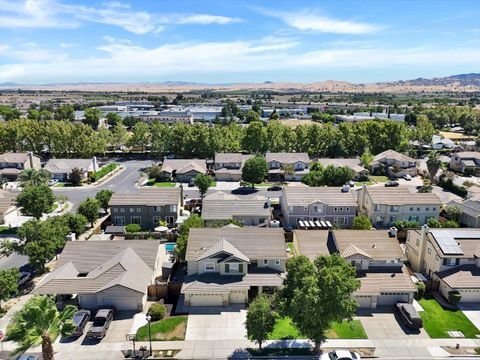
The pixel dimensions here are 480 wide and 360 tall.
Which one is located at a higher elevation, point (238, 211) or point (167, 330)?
point (238, 211)

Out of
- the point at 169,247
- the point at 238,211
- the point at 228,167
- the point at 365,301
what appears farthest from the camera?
the point at 228,167

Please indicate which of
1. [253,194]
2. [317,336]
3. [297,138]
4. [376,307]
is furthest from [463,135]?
[317,336]

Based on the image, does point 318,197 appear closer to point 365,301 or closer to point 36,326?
point 365,301

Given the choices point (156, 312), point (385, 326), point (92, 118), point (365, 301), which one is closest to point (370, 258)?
point (365, 301)

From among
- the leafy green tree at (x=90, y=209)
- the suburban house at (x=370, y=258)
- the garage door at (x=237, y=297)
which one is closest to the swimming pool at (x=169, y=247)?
the leafy green tree at (x=90, y=209)

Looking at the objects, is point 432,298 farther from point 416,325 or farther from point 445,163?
point 445,163
